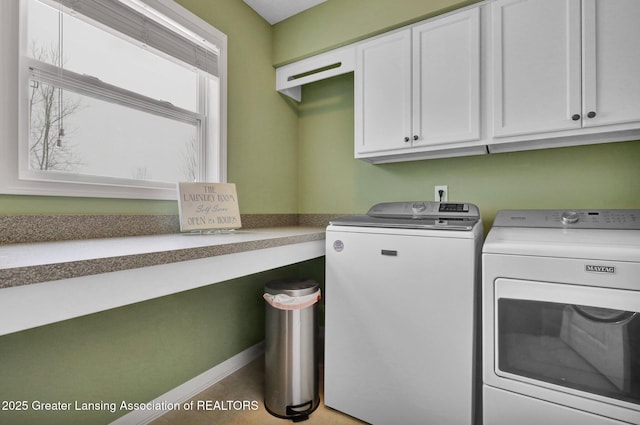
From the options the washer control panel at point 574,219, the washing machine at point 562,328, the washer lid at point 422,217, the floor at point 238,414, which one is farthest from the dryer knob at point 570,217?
the floor at point 238,414

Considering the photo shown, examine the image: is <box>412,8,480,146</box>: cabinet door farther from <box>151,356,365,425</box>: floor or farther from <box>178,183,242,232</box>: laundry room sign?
<box>151,356,365,425</box>: floor

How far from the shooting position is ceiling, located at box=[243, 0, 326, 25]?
2180 mm

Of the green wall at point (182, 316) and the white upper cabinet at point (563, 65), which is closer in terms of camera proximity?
the green wall at point (182, 316)

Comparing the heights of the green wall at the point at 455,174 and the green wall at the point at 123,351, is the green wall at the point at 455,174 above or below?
above

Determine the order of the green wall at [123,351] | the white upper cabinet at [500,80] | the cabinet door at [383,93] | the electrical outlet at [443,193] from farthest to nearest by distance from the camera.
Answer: the electrical outlet at [443,193] → the cabinet door at [383,93] → the white upper cabinet at [500,80] → the green wall at [123,351]

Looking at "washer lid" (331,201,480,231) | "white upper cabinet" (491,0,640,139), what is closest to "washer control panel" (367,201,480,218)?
"washer lid" (331,201,480,231)

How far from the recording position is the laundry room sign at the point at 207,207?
158cm

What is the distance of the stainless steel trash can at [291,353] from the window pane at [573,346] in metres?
0.94

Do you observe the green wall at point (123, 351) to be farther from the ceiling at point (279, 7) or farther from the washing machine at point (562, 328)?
the ceiling at point (279, 7)

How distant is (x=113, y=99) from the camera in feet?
4.97

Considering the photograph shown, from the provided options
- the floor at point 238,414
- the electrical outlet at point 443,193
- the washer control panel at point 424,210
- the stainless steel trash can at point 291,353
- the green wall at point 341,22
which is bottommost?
the floor at point 238,414

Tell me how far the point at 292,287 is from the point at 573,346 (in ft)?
4.10

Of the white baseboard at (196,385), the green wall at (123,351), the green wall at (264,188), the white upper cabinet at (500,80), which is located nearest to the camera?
the green wall at (123,351)

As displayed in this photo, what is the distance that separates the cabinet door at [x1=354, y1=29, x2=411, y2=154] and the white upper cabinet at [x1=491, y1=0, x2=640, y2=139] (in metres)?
0.49
